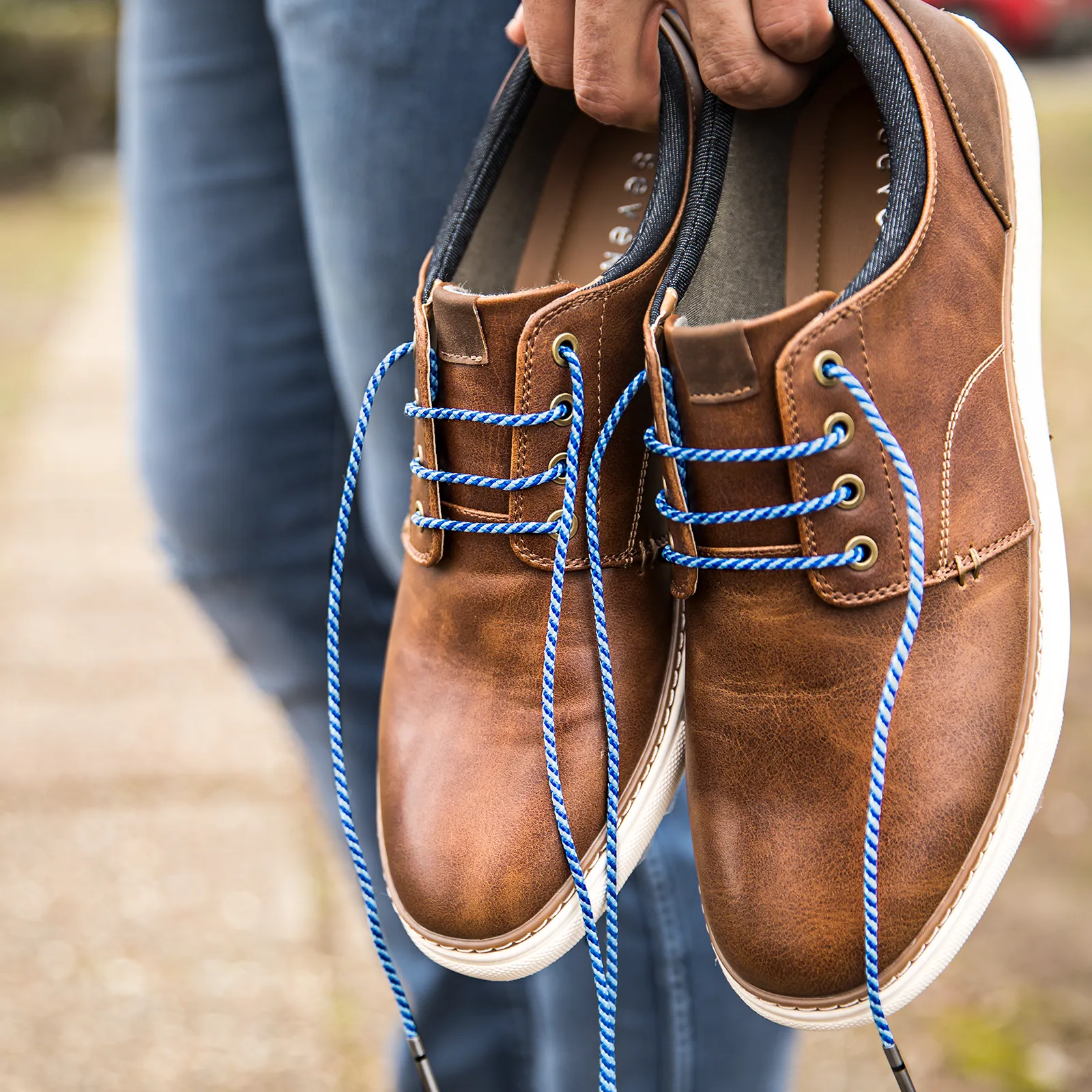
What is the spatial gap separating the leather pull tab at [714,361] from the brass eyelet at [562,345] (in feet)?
0.21

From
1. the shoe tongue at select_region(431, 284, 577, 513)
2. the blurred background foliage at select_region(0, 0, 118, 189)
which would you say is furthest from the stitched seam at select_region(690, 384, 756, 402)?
the blurred background foliage at select_region(0, 0, 118, 189)

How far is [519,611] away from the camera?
2.40 ft

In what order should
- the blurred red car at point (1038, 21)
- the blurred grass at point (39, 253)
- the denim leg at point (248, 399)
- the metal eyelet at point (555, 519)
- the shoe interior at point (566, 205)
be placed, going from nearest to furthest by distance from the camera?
the metal eyelet at point (555, 519) → the shoe interior at point (566, 205) → the denim leg at point (248, 399) → the blurred grass at point (39, 253) → the blurred red car at point (1038, 21)

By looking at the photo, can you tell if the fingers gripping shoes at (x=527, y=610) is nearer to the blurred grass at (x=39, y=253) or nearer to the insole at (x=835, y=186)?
the insole at (x=835, y=186)

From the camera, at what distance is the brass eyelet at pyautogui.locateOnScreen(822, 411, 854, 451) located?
2.20 ft

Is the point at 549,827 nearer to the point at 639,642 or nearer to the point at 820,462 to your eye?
the point at 639,642

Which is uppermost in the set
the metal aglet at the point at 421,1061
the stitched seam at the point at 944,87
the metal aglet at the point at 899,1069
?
the stitched seam at the point at 944,87

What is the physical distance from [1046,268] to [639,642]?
5.16 m

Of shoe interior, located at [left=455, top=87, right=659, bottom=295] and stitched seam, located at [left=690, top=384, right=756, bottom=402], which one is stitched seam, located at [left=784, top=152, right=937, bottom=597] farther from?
shoe interior, located at [left=455, top=87, right=659, bottom=295]

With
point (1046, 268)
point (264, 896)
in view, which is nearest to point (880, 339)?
point (264, 896)

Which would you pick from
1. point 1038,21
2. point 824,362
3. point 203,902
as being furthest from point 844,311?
point 1038,21

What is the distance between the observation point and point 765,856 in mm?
684

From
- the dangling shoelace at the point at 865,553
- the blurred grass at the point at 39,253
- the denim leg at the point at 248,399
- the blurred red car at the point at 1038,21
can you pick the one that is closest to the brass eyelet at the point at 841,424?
the dangling shoelace at the point at 865,553

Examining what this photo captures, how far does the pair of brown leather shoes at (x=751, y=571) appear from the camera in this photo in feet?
Answer: 2.18
